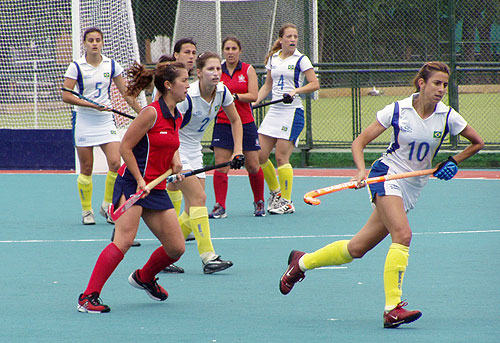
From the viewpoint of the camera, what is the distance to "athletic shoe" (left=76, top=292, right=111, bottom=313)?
5430 millimetres

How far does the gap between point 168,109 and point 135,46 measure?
8.62 meters

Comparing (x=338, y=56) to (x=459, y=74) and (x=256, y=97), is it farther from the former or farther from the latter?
(x=256, y=97)

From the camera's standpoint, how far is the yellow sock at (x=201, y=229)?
22.3 ft

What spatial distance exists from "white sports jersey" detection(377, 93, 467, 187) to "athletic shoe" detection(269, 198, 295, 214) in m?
4.59

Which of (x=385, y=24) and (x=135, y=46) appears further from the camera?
(x=385, y=24)

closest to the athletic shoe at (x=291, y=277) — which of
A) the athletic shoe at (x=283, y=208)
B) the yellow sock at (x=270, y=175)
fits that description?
the athletic shoe at (x=283, y=208)

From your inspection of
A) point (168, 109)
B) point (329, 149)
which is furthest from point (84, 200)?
point (329, 149)

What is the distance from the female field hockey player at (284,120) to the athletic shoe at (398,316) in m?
5.03

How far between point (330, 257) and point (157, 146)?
128cm

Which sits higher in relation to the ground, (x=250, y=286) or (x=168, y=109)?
(x=168, y=109)

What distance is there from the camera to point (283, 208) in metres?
10.0

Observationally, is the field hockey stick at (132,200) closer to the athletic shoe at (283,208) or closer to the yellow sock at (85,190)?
the yellow sock at (85,190)

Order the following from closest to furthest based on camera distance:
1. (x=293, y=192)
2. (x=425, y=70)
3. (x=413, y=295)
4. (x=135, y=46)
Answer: (x=425, y=70), (x=413, y=295), (x=293, y=192), (x=135, y=46)

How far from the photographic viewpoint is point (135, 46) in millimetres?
14031
